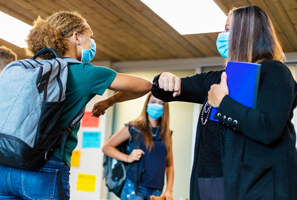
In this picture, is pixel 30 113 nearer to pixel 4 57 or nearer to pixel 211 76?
pixel 211 76

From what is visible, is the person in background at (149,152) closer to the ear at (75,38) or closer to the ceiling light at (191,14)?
the ceiling light at (191,14)

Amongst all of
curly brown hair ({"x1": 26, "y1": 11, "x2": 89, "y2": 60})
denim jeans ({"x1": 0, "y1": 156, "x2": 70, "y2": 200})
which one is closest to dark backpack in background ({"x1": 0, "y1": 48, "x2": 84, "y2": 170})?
denim jeans ({"x1": 0, "y1": 156, "x2": 70, "y2": 200})

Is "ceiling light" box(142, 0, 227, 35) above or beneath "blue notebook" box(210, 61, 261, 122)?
above

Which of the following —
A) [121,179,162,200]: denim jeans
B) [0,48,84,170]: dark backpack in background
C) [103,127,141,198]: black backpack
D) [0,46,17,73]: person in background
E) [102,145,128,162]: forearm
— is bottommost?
[121,179,162,200]: denim jeans

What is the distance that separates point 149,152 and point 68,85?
1.57 m

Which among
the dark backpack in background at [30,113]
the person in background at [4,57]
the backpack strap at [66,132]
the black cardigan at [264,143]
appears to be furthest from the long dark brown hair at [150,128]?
the black cardigan at [264,143]

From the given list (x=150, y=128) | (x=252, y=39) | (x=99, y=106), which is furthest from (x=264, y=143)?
(x=150, y=128)

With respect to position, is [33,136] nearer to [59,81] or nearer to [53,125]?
[53,125]

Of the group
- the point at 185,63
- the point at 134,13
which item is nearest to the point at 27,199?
the point at 134,13

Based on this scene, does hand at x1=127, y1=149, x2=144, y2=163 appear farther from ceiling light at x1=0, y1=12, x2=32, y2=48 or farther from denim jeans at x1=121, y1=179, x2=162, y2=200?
ceiling light at x1=0, y1=12, x2=32, y2=48

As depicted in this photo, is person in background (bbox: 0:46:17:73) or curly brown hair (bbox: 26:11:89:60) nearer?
curly brown hair (bbox: 26:11:89:60)

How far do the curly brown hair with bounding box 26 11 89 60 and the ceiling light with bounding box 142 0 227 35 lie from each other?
4.30 feet

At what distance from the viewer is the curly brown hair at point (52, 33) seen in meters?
A: 1.38

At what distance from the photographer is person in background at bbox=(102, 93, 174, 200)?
262cm
